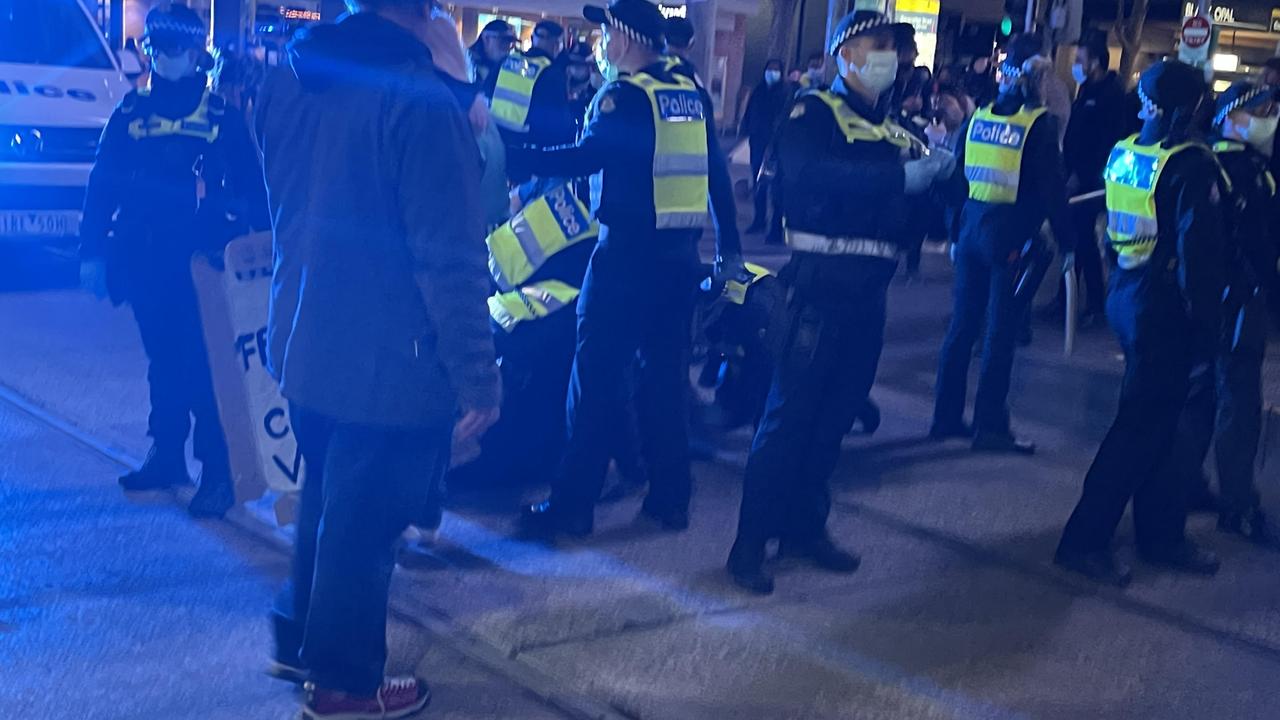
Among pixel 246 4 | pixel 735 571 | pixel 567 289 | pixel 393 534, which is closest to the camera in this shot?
pixel 393 534

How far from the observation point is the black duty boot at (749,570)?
18.3 feet

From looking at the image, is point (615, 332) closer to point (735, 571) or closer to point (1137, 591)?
point (735, 571)

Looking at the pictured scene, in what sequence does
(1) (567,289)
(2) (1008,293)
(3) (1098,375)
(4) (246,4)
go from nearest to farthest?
(1) (567,289) < (2) (1008,293) < (3) (1098,375) < (4) (246,4)

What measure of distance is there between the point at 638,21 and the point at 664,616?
2.26 metres

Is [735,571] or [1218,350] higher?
[1218,350]

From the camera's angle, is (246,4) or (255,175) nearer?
(255,175)

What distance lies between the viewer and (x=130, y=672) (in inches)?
177

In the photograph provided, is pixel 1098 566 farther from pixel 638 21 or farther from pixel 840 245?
pixel 638 21

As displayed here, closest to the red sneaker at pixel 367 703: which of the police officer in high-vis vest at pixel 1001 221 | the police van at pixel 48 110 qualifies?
the police officer in high-vis vest at pixel 1001 221

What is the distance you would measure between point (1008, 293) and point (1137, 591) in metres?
2.25

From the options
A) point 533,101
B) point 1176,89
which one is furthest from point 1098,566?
point 533,101

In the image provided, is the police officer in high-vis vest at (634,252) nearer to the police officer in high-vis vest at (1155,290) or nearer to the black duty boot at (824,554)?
the black duty boot at (824,554)

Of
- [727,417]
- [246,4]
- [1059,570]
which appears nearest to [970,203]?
[727,417]

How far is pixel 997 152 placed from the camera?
25.1 feet
